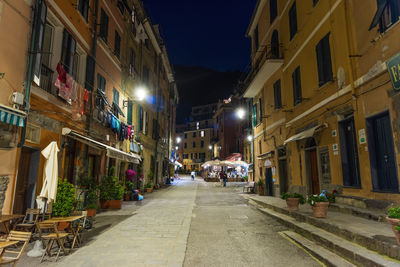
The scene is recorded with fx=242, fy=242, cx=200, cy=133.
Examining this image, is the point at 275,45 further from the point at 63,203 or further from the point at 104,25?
the point at 63,203

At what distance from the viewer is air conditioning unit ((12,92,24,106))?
5.89m

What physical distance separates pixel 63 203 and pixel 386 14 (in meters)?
10.6

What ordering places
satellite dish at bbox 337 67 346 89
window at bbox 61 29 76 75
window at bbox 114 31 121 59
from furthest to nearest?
1. window at bbox 114 31 121 59
2. window at bbox 61 29 76 75
3. satellite dish at bbox 337 67 346 89

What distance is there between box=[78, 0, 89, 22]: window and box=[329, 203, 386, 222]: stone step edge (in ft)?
39.9

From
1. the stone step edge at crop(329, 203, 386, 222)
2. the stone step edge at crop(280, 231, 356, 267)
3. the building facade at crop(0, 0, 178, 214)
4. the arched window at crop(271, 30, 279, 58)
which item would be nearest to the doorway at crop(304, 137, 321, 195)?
the stone step edge at crop(329, 203, 386, 222)

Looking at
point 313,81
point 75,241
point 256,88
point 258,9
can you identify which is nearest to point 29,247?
point 75,241

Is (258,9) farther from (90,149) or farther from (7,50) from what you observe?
(7,50)

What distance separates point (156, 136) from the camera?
23.3m

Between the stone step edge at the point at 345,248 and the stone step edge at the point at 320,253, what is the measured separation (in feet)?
0.34

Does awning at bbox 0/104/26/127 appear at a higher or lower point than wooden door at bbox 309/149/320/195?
higher

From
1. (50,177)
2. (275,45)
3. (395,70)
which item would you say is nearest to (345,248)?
(395,70)

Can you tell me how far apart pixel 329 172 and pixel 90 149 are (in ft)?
33.2

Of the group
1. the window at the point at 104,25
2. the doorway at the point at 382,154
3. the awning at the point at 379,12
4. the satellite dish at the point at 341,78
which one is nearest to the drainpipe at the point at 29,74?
the window at the point at 104,25

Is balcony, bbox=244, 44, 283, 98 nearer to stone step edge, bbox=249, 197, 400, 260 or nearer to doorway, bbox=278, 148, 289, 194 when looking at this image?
doorway, bbox=278, 148, 289, 194
